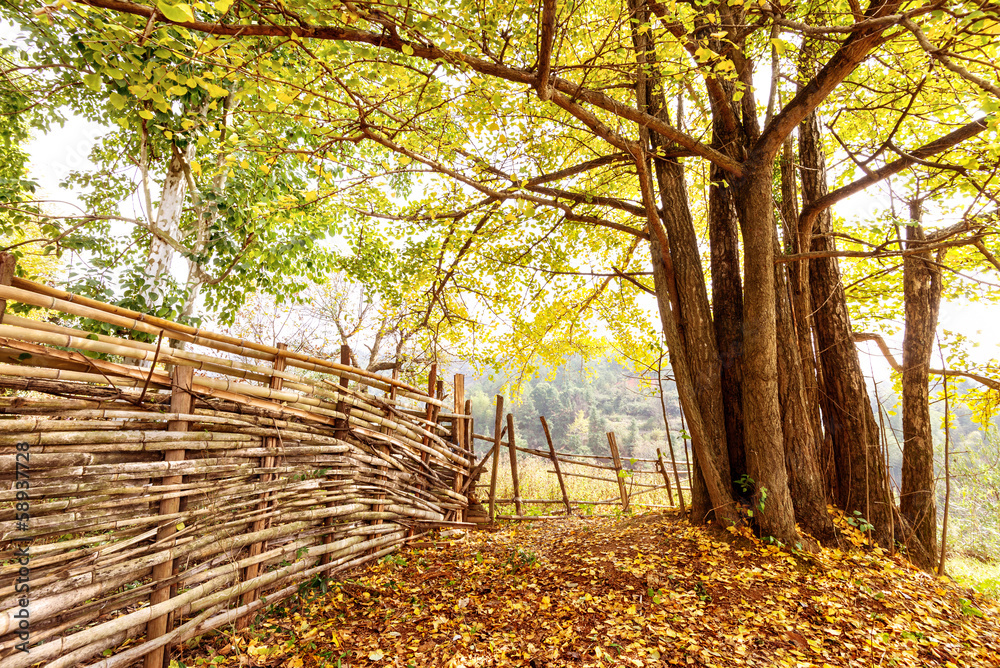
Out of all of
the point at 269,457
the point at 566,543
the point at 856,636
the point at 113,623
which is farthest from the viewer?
the point at 566,543

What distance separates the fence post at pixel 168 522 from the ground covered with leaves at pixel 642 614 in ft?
0.87

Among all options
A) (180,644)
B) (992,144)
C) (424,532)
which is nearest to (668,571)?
(424,532)

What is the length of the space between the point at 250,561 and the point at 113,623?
0.77 meters

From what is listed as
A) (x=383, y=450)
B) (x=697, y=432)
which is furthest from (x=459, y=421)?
(x=697, y=432)

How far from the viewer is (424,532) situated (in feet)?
15.2

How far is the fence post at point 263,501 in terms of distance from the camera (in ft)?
9.31

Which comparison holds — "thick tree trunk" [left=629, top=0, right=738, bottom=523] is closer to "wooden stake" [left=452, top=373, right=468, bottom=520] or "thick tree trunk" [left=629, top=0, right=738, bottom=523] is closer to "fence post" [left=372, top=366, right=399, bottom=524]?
"wooden stake" [left=452, top=373, right=468, bottom=520]

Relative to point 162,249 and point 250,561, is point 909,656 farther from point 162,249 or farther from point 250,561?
point 162,249

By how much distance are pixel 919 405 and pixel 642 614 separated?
3.86 metres

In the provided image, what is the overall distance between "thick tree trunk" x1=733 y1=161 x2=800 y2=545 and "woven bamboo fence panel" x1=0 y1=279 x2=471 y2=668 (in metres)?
3.37

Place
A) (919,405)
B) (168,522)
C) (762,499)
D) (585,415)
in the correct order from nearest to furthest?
(168,522), (762,499), (919,405), (585,415)

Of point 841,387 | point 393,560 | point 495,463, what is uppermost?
point 841,387

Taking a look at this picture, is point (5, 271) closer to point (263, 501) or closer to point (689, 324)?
point (263, 501)

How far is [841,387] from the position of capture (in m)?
4.19
